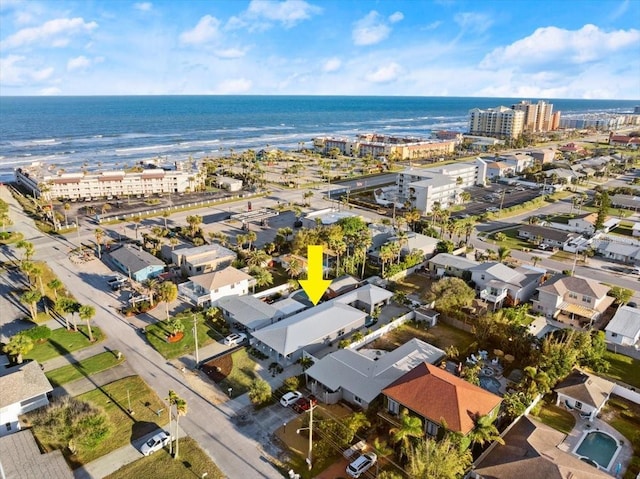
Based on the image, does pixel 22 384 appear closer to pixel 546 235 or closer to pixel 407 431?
pixel 407 431

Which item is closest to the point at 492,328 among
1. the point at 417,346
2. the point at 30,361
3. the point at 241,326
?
the point at 417,346

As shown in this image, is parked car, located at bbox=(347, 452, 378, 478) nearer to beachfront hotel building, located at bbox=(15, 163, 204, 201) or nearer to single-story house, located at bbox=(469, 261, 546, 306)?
single-story house, located at bbox=(469, 261, 546, 306)

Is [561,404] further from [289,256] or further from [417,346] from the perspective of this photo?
[289,256]

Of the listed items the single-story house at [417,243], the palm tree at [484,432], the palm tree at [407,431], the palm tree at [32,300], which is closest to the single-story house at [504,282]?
the single-story house at [417,243]

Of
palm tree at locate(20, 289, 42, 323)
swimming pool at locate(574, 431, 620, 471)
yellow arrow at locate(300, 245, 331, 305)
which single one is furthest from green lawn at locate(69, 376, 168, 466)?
swimming pool at locate(574, 431, 620, 471)

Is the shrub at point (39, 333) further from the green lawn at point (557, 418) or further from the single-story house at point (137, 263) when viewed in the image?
the green lawn at point (557, 418)

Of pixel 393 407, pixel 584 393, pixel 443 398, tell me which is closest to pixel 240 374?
pixel 393 407
